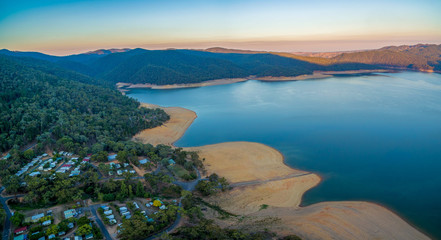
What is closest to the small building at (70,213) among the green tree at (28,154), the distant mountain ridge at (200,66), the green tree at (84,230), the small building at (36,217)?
the small building at (36,217)

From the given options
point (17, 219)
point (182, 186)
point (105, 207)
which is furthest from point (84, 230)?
point (182, 186)

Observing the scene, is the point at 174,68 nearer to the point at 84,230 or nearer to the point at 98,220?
the point at 98,220

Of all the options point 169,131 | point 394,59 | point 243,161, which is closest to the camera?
point 243,161

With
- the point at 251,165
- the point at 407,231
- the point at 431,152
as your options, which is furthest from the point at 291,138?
the point at 407,231

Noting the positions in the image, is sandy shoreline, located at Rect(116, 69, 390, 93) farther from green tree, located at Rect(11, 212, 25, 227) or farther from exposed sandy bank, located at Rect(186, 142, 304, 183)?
green tree, located at Rect(11, 212, 25, 227)

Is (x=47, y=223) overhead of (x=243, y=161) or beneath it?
overhead

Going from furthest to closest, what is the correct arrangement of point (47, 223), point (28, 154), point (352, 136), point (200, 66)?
point (200, 66) → point (352, 136) → point (28, 154) → point (47, 223)

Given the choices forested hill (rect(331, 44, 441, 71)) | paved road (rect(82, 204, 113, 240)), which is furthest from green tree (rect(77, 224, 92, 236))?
forested hill (rect(331, 44, 441, 71))
